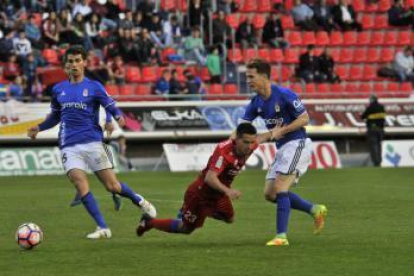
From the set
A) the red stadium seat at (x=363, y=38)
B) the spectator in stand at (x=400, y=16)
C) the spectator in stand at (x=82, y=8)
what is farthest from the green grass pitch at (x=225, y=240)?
the spectator in stand at (x=400, y=16)

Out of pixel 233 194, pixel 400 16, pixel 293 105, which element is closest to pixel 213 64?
pixel 400 16

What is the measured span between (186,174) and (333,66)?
7957 millimetres

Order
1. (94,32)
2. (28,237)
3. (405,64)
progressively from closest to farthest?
(28,237), (94,32), (405,64)

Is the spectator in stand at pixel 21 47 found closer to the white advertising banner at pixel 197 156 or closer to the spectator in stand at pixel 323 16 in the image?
the white advertising banner at pixel 197 156

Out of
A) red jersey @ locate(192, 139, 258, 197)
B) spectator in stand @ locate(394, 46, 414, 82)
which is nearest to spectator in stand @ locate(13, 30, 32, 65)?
spectator in stand @ locate(394, 46, 414, 82)

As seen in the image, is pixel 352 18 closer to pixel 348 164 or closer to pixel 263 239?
pixel 348 164

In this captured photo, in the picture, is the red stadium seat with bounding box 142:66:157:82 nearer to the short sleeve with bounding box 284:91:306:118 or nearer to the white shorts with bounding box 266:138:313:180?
the white shorts with bounding box 266:138:313:180

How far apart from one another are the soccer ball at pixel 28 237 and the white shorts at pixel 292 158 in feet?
8.84

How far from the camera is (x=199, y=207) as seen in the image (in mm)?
12328

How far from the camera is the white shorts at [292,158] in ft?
41.4

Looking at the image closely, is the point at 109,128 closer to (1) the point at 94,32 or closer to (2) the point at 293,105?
(2) the point at 293,105

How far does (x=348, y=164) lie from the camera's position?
33562 millimetres

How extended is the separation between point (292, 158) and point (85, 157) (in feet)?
8.84

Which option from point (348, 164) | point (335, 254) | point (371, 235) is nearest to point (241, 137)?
point (335, 254)
